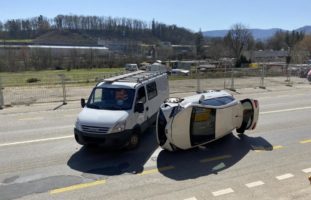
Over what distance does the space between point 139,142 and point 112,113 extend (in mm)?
1240

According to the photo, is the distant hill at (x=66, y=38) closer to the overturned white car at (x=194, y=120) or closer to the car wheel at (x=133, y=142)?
the car wheel at (x=133, y=142)

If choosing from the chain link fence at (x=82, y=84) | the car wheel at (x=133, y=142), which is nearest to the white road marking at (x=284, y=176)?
the car wheel at (x=133, y=142)

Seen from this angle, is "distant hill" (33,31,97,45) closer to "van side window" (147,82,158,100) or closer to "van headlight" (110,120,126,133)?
"van side window" (147,82,158,100)

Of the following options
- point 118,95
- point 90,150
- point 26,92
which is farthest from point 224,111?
point 26,92

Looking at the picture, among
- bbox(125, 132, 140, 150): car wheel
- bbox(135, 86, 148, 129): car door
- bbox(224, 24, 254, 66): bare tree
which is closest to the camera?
bbox(125, 132, 140, 150): car wheel

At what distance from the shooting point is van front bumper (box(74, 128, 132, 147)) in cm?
816

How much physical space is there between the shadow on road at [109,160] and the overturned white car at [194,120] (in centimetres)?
73

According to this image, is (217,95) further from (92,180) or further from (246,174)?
(92,180)

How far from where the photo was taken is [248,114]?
401 inches

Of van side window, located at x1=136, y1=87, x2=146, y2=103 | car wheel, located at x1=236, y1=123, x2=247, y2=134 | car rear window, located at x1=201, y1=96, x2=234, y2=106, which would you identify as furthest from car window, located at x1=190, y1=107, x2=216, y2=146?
van side window, located at x1=136, y1=87, x2=146, y2=103

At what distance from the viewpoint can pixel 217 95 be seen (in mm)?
9469

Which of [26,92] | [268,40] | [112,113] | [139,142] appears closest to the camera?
[112,113]

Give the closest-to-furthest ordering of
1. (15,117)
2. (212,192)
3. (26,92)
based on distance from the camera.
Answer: (212,192) → (15,117) → (26,92)

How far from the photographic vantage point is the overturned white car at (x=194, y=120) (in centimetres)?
805
